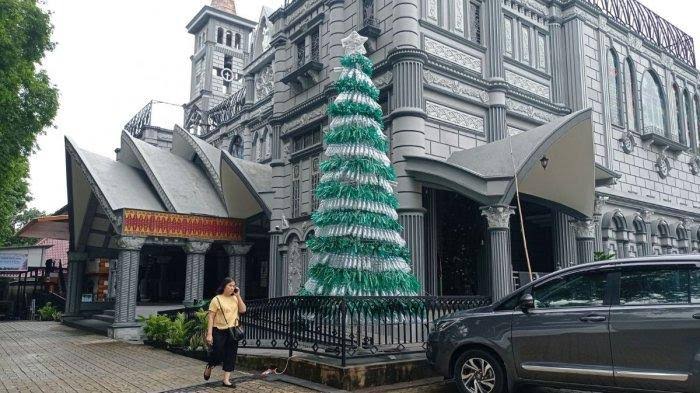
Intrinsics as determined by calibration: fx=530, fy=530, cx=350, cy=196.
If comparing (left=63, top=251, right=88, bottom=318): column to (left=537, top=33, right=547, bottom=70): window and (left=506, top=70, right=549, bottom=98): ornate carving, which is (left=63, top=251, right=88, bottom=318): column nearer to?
(left=506, top=70, right=549, bottom=98): ornate carving

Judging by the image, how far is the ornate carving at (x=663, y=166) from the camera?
24.7 metres

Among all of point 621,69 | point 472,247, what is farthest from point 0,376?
point 621,69

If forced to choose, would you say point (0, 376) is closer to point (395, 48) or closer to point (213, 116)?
point (395, 48)

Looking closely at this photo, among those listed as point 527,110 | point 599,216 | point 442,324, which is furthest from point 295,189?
point 442,324

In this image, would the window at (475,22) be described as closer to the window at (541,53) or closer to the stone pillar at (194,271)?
the window at (541,53)

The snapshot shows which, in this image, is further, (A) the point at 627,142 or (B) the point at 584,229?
(A) the point at 627,142

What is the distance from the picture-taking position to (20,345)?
49.1 feet

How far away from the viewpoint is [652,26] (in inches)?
1054

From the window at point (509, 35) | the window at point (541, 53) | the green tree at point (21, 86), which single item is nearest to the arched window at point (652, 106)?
the window at point (541, 53)

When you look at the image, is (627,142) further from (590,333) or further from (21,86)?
(21,86)

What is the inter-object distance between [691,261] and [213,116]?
34.0 meters

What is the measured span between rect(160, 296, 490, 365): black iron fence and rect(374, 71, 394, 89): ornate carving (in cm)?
822

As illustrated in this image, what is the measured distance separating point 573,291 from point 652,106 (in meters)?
22.6

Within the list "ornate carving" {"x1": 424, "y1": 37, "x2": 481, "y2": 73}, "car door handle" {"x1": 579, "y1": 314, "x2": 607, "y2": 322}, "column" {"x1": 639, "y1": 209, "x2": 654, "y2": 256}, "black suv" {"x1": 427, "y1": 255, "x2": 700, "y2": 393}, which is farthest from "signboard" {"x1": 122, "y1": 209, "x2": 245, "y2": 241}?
"column" {"x1": 639, "y1": 209, "x2": 654, "y2": 256}
